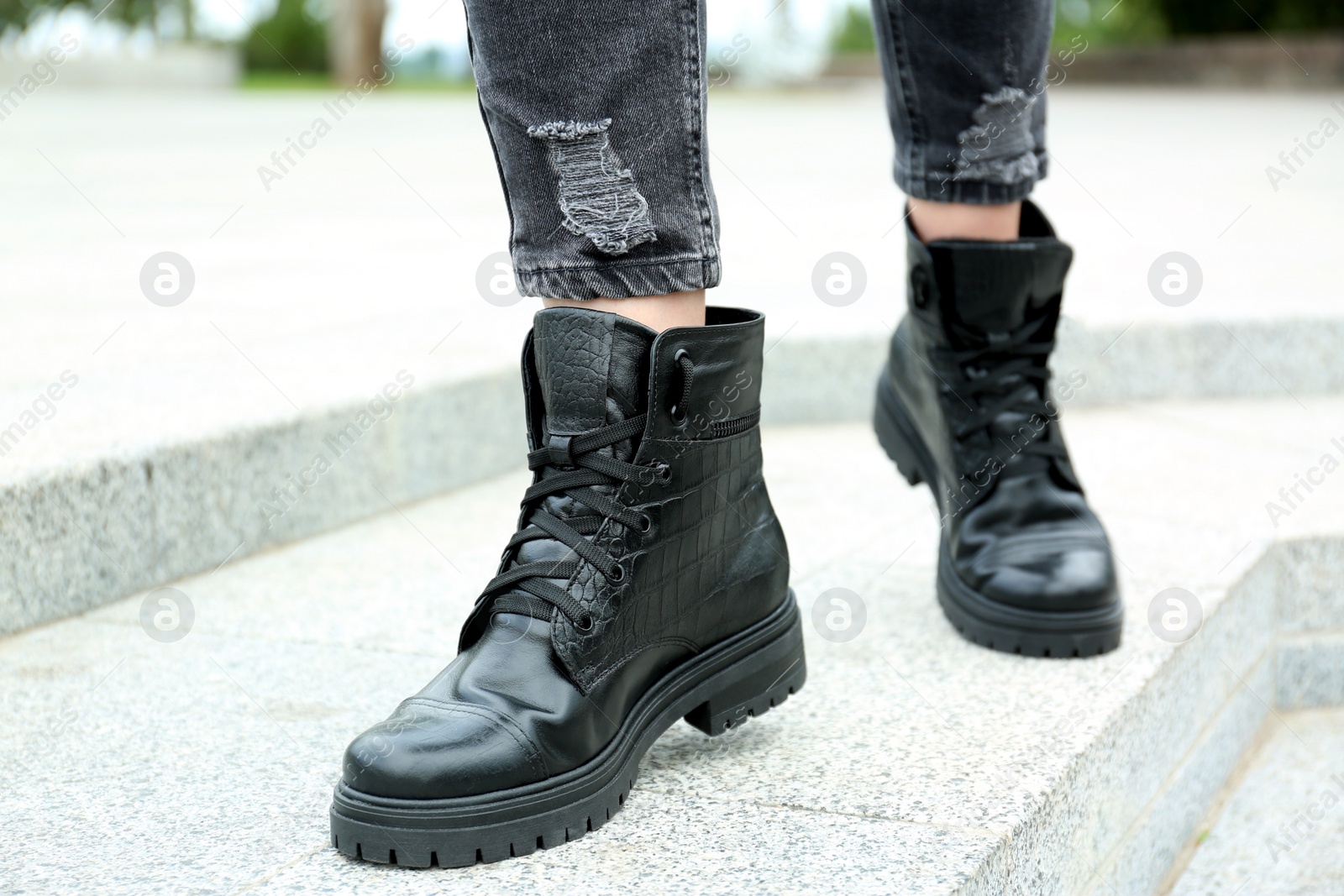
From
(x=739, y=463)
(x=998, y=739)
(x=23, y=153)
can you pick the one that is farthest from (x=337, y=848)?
(x=23, y=153)

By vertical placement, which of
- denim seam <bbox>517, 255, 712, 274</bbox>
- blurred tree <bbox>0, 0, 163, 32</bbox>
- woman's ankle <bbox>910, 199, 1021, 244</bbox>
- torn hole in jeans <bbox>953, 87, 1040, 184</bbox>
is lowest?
woman's ankle <bbox>910, 199, 1021, 244</bbox>

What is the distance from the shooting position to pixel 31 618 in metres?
1.81

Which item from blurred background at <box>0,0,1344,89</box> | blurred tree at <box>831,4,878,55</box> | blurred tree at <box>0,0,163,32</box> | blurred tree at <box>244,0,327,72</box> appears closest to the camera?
blurred background at <box>0,0,1344,89</box>

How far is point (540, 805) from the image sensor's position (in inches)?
47.5

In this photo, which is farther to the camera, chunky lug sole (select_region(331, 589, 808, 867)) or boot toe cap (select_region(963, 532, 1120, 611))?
boot toe cap (select_region(963, 532, 1120, 611))

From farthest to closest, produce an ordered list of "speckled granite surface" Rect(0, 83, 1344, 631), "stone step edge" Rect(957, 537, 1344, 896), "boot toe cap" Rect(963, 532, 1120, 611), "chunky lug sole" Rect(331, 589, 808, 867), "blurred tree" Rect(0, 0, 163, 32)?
"blurred tree" Rect(0, 0, 163, 32)
"speckled granite surface" Rect(0, 83, 1344, 631)
"boot toe cap" Rect(963, 532, 1120, 611)
"stone step edge" Rect(957, 537, 1344, 896)
"chunky lug sole" Rect(331, 589, 808, 867)

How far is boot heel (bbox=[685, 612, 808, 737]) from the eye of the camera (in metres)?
1.42

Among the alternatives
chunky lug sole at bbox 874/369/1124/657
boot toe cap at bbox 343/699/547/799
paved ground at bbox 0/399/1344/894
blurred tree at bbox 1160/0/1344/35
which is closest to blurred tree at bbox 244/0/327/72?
blurred tree at bbox 1160/0/1344/35

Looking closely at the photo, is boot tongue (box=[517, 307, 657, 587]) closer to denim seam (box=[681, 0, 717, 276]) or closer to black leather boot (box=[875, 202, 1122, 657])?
A: denim seam (box=[681, 0, 717, 276])

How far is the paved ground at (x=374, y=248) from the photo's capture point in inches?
97.8

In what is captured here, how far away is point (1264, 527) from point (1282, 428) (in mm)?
841

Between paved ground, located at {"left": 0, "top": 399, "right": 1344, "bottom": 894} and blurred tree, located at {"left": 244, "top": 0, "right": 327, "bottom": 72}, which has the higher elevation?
blurred tree, located at {"left": 244, "top": 0, "right": 327, "bottom": 72}

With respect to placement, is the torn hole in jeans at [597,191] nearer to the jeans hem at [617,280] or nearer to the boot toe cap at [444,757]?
the jeans hem at [617,280]

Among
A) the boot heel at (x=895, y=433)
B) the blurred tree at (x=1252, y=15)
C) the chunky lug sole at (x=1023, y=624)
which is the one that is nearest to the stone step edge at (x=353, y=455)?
the boot heel at (x=895, y=433)
